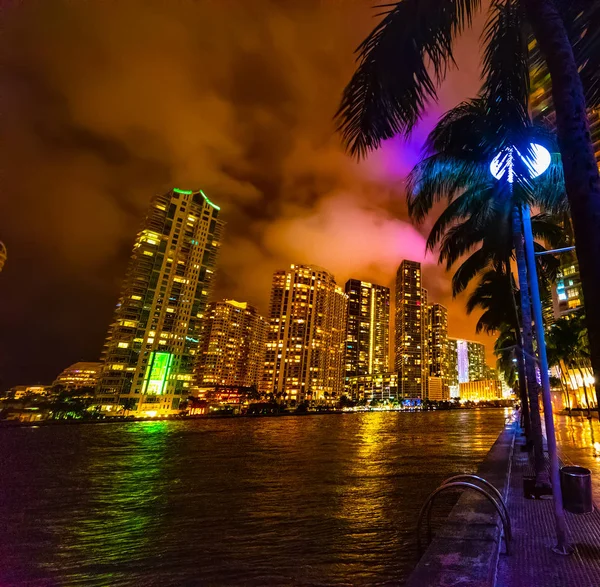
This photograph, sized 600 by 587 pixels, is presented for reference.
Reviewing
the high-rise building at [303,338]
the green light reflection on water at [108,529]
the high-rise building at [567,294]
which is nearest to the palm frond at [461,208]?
the green light reflection on water at [108,529]

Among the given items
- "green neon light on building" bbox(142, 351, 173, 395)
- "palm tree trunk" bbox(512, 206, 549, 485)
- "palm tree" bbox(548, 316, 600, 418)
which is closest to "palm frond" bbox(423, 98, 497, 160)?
"palm tree trunk" bbox(512, 206, 549, 485)

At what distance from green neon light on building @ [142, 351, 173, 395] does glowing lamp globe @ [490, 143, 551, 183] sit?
124677mm

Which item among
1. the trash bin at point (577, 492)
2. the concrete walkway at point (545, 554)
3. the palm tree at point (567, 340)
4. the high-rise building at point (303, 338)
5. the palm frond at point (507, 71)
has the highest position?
the high-rise building at point (303, 338)

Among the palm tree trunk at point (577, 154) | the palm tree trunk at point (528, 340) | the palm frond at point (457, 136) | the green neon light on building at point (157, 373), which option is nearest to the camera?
the palm tree trunk at point (577, 154)

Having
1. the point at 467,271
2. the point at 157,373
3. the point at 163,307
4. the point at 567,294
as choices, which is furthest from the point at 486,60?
the point at 163,307

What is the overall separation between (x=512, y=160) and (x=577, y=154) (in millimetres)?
1001

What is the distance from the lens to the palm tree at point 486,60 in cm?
328

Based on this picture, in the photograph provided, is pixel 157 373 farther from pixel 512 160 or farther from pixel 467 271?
pixel 512 160

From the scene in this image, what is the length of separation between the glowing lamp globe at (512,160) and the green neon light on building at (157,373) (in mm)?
124677

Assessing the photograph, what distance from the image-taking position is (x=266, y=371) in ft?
584

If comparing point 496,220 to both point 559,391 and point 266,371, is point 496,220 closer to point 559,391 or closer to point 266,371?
point 559,391

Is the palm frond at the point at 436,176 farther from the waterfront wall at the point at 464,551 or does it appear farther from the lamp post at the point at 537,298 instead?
the waterfront wall at the point at 464,551

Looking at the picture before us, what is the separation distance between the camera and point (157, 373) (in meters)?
116

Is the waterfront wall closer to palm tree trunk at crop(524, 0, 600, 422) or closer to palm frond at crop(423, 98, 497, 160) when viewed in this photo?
palm tree trunk at crop(524, 0, 600, 422)
